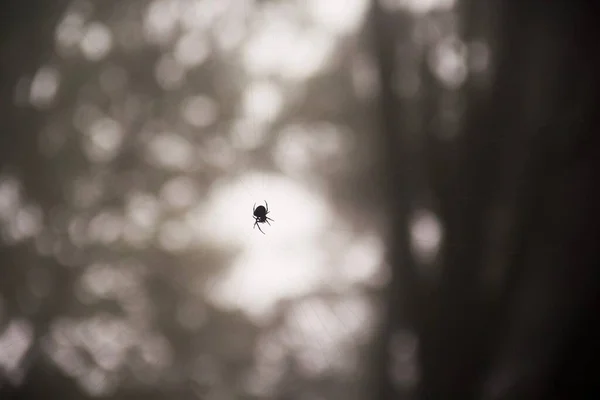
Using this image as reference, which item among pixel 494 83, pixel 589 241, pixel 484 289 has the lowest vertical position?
pixel 484 289

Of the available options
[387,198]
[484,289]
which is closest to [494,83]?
[387,198]

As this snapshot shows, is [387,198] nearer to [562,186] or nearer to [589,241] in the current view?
[562,186]

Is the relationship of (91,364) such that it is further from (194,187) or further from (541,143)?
(541,143)

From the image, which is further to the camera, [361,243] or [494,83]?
[361,243]

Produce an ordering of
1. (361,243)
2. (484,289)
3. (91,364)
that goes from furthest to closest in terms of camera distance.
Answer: (91,364) < (361,243) < (484,289)

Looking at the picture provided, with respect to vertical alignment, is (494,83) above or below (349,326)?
above

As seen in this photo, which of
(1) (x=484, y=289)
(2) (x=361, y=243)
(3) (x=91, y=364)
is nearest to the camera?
(1) (x=484, y=289)
